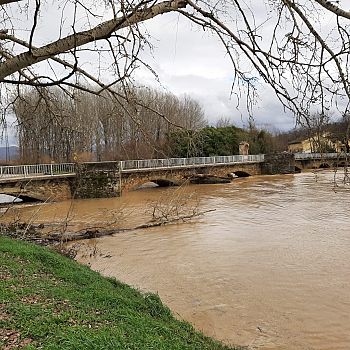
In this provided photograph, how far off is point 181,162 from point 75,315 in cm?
2967

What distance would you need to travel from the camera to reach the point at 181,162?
33781 millimetres

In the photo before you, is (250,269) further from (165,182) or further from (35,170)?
(165,182)

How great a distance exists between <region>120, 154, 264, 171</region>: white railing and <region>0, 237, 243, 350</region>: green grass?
58.3 feet

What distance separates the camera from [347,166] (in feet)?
9.60

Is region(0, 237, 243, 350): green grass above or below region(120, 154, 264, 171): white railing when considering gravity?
below

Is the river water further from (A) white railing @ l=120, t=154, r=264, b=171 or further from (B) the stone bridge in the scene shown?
(A) white railing @ l=120, t=154, r=264, b=171

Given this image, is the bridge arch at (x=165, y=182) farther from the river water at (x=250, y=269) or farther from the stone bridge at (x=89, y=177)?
the river water at (x=250, y=269)

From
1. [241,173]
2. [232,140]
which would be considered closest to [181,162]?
[241,173]

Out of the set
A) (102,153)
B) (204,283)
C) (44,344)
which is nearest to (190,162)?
(102,153)

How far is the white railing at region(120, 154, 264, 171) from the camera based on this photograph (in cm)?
2942

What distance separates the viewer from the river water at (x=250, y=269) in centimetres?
649

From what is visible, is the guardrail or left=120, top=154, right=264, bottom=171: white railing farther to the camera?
left=120, top=154, right=264, bottom=171: white railing

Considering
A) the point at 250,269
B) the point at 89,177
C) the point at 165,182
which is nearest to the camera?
the point at 250,269

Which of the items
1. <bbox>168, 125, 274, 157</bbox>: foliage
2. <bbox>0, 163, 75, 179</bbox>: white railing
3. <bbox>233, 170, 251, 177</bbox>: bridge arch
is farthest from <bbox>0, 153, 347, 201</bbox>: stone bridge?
<bbox>233, 170, 251, 177</bbox>: bridge arch
